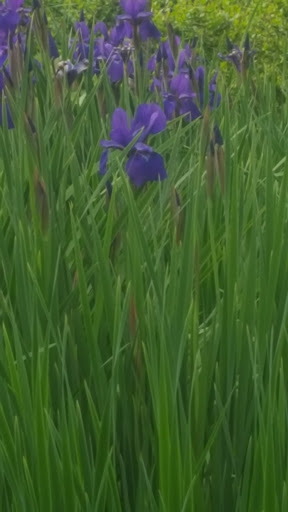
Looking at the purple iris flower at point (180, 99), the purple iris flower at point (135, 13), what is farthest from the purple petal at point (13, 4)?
the purple iris flower at point (180, 99)

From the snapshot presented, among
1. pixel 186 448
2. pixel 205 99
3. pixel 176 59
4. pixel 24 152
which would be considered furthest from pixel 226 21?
pixel 186 448

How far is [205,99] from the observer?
80.6 inches

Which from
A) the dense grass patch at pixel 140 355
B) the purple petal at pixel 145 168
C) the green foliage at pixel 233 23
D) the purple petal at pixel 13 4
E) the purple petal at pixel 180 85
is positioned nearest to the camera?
the dense grass patch at pixel 140 355

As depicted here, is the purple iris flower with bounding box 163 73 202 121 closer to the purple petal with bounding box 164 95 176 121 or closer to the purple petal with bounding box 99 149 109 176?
the purple petal with bounding box 164 95 176 121

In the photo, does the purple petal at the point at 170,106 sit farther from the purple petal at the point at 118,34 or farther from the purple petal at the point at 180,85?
the purple petal at the point at 118,34

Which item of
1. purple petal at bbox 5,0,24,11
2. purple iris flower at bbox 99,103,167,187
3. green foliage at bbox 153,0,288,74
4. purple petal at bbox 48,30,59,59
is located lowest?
green foliage at bbox 153,0,288,74

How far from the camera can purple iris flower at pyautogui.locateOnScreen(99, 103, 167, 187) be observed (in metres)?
1.36

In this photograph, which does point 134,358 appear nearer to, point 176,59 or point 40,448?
point 40,448

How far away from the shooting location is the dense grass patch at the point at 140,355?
956mm

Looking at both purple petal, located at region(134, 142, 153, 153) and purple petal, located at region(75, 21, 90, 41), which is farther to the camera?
purple petal, located at region(75, 21, 90, 41)

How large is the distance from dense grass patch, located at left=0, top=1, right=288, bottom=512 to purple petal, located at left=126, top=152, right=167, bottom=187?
0.09ft

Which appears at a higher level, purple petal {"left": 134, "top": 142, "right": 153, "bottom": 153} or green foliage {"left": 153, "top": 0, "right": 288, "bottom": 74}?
purple petal {"left": 134, "top": 142, "right": 153, "bottom": 153}

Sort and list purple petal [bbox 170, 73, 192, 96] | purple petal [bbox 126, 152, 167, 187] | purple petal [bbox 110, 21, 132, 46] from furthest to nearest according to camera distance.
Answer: purple petal [bbox 110, 21, 132, 46]
purple petal [bbox 170, 73, 192, 96]
purple petal [bbox 126, 152, 167, 187]

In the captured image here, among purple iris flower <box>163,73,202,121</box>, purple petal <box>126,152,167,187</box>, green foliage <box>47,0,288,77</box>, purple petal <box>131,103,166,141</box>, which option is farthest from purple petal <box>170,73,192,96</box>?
green foliage <box>47,0,288,77</box>
